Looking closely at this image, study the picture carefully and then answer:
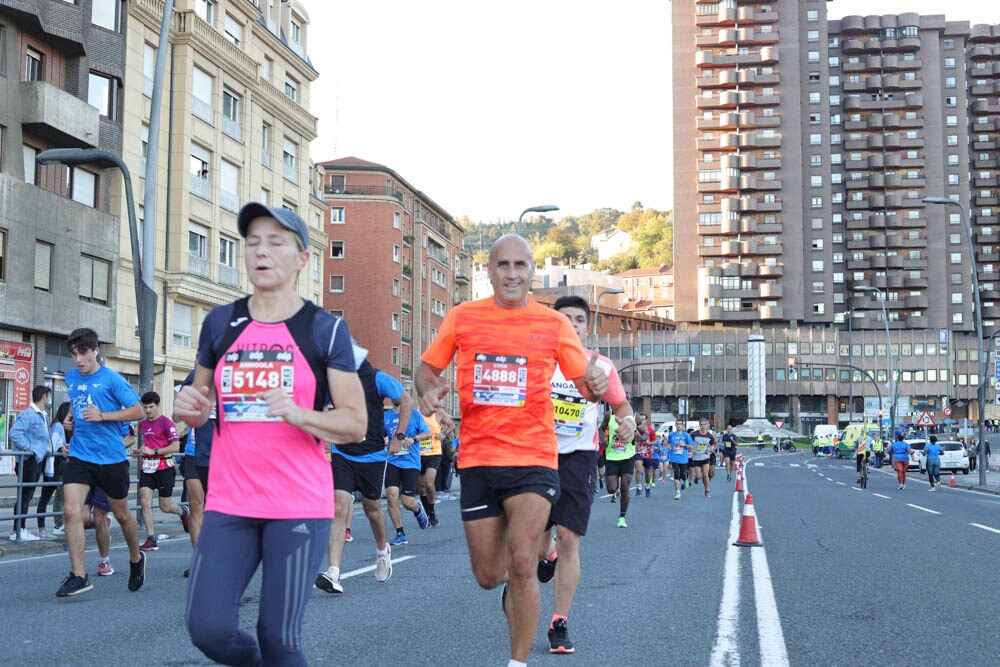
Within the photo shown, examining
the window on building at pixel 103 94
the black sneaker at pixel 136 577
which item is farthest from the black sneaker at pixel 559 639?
the window on building at pixel 103 94

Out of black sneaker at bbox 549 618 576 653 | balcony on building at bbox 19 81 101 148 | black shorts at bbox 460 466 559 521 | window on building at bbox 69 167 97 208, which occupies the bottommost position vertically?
black sneaker at bbox 549 618 576 653

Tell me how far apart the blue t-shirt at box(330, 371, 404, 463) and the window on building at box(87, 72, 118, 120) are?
88.1 ft

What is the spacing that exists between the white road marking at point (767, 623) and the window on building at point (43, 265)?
24931mm

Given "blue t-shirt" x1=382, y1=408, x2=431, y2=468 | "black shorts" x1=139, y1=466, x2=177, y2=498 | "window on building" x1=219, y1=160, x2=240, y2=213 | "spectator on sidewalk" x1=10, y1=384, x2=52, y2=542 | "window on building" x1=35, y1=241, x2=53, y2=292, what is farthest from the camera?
"window on building" x1=219, y1=160, x2=240, y2=213

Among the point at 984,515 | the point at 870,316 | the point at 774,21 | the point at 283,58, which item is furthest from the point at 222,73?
the point at 870,316

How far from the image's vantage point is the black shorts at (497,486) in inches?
203

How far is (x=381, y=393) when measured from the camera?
30.9ft

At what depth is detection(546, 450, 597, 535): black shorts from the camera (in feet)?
21.9

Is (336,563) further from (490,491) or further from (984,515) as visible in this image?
(984,515)

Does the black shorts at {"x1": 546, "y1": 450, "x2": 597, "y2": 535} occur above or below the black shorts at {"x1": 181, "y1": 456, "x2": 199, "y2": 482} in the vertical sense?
above

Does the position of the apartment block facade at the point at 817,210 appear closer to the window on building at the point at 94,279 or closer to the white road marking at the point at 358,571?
the window on building at the point at 94,279

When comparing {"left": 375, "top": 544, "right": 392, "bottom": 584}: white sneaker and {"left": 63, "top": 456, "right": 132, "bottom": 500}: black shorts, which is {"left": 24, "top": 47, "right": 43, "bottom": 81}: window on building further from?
{"left": 375, "top": 544, "right": 392, "bottom": 584}: white sneaker

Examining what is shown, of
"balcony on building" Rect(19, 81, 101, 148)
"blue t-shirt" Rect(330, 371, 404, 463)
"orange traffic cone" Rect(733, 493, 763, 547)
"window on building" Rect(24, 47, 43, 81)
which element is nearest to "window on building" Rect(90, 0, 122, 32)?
"window on building" Rect(24, 47, 43, 81)

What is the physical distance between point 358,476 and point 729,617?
3.49 m
